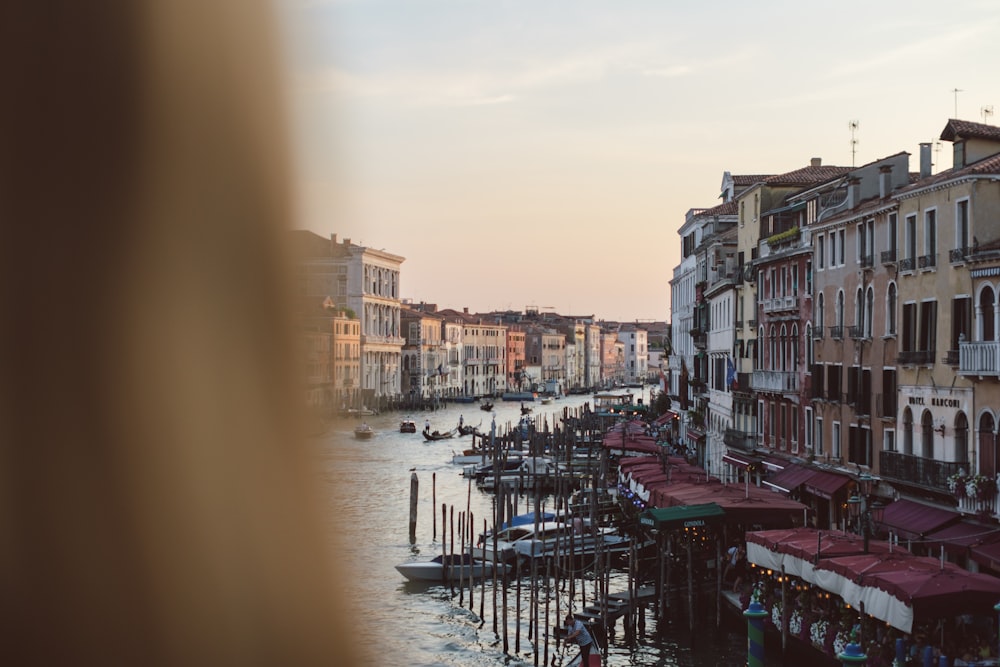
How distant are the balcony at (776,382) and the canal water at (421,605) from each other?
3922mm

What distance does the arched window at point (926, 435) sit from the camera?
1299 centimetres

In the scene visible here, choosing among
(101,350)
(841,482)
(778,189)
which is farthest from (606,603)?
(778,189)

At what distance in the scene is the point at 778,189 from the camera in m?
20.3

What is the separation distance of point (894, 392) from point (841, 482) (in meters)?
1.76

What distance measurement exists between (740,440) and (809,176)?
471 cm

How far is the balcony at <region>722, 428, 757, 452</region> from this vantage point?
20.0m

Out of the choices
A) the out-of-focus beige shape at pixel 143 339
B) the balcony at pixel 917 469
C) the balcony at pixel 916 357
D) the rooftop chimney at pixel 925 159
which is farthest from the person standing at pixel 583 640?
the rooftop chimney at pixel 925 159

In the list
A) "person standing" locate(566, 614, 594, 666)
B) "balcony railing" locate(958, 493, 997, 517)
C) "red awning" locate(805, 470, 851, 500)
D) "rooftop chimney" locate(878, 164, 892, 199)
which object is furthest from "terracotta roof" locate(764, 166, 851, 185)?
"person standing" locate(566, 614, 594, 666)

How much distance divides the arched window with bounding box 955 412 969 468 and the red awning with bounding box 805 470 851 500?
10.3 ft

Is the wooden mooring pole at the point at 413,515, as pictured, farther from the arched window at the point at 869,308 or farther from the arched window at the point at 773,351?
the arched window at the point at 869,308

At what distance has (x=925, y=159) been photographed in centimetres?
1514

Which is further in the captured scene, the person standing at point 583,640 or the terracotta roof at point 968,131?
the terracotta roof at point 968,131

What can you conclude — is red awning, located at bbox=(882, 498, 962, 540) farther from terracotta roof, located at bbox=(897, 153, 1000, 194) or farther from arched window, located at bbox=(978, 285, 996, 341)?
terracotta roof, located at bbox=(897, 153, 1000, 194)

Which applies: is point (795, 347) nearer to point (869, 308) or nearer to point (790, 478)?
point (790, 478)
